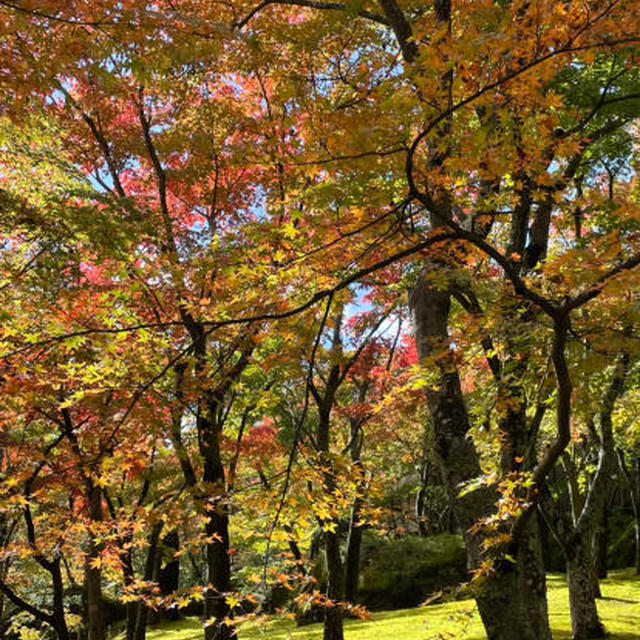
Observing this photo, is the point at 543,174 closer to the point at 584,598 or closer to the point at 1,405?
the point at 1,405

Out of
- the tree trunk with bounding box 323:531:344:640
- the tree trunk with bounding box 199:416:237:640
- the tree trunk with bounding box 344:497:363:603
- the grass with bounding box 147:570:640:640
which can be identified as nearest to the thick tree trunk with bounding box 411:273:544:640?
Answer: the grass with bounding box 147:570:640:640

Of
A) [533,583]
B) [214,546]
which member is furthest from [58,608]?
[533,583]

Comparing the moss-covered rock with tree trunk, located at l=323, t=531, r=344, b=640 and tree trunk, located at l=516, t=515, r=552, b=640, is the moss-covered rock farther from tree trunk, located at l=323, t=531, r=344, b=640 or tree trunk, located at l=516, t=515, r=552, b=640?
tree trunk, located at l=516, t=515, r=552, b=640

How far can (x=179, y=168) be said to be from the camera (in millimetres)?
7996

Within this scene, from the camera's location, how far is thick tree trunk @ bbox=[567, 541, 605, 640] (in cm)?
820

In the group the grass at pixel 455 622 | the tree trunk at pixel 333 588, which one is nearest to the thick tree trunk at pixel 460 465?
the grass at pixel 455 622

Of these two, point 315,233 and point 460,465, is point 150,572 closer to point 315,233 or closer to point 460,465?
point 460,465

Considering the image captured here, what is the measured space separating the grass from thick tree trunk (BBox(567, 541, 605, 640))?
0.31 metres

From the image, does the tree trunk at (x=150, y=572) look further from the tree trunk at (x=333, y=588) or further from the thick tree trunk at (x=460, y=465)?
the thick tree trunk at (x=460, y=465)

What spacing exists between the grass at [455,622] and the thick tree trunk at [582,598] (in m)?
0.31

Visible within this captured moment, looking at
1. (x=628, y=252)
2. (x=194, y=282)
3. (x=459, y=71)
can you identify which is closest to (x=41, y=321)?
(x=194, y=282)

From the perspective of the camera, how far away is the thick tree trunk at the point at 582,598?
8.20 meters

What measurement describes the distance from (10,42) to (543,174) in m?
4.06

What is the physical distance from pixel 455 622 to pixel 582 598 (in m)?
2.73
